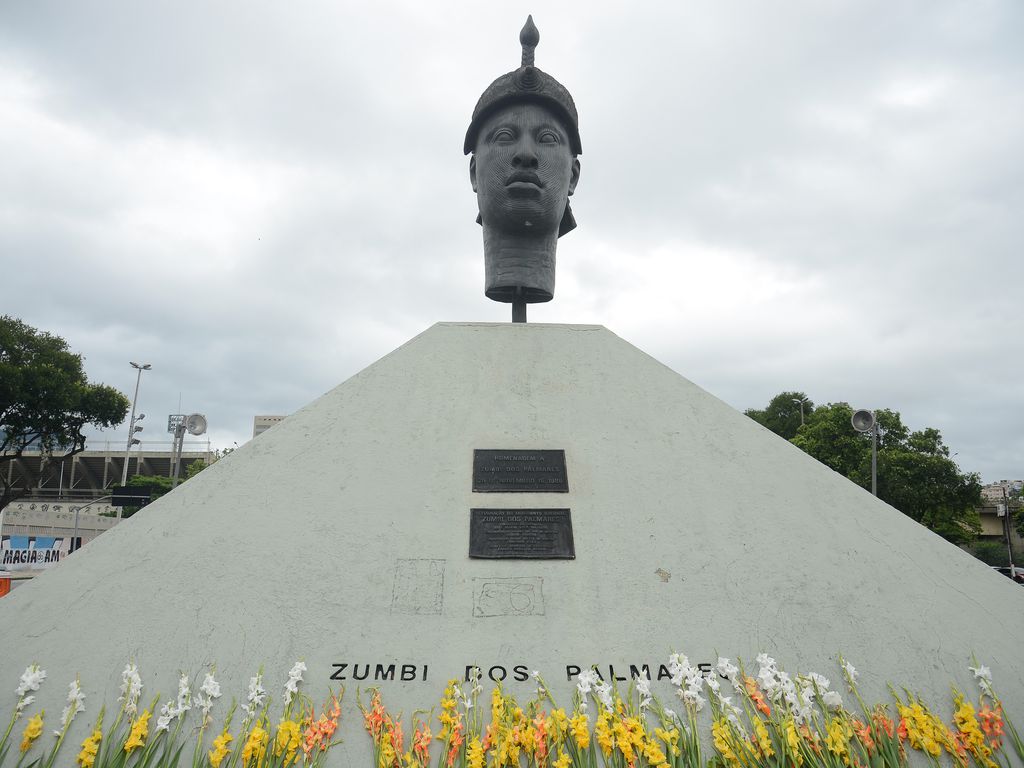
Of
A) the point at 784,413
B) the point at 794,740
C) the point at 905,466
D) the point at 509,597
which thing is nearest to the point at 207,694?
the point at 509,597

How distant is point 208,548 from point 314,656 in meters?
1.04

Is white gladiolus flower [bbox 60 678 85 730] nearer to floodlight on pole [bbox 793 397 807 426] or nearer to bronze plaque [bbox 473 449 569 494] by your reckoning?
bronze plaque [bbox 473 449 569 494]

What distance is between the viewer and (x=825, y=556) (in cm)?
373

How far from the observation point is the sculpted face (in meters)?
6.30

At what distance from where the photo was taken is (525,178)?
6.27m

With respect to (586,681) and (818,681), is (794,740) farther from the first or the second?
(586,681)

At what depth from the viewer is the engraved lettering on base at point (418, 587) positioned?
3.32 m

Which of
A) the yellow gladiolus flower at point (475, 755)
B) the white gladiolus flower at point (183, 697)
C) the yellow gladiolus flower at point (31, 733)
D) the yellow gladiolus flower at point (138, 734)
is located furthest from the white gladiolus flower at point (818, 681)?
the yellow gladiolus flower at point (31, 733)

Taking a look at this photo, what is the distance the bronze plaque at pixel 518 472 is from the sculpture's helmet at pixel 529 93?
397 centimetres

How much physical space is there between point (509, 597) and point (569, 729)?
77 centimetres

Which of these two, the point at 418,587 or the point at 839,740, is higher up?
the point at 418,587

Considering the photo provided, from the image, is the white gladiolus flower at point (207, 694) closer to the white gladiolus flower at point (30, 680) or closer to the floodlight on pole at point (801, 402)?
the white gladiolus flower at point (30, 680)

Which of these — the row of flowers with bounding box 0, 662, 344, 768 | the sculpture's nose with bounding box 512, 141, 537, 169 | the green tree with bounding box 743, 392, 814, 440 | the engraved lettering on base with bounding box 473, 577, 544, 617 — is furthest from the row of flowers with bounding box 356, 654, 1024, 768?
the green tree with bounding box 743, 392, 814, 440

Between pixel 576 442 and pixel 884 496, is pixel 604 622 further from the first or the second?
pixel 884 496
